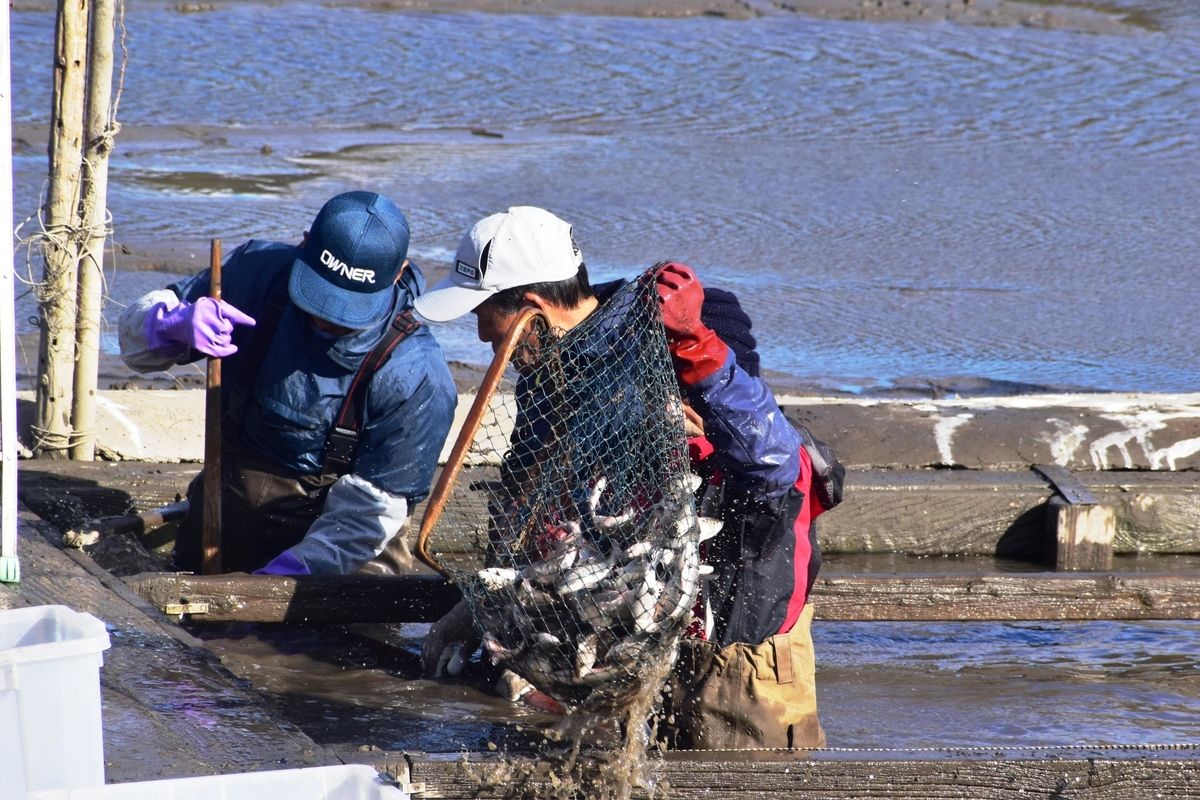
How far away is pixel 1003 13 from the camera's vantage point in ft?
52.5

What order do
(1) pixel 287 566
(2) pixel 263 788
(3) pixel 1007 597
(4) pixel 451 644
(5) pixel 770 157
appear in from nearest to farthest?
(2) pixel 263 788 → (4) pixel 451 644 → (3) pixel 1007 597 → (1) pixel 287 566 → (5) pixel 770 157

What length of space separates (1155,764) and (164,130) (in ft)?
33.8

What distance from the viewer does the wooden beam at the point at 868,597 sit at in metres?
3.80

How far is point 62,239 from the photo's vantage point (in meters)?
4.64

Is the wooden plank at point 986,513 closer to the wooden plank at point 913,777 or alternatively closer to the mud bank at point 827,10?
the wooden plank at point 913,777

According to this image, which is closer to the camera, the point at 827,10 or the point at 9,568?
the point at 9,568

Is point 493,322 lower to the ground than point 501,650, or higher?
higher

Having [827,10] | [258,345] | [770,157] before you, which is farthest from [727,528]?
[827,10]

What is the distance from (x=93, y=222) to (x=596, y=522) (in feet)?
9.00

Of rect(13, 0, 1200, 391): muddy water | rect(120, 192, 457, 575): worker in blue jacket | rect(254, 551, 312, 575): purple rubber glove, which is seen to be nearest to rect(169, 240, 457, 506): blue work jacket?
rect(120, 192, 457, 575): worker in blue jacket

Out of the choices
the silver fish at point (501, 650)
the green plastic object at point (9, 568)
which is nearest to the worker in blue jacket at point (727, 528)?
the silver fish at point (501, 650)

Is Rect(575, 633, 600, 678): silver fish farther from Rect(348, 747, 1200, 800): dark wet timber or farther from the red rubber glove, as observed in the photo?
the red rubber glove

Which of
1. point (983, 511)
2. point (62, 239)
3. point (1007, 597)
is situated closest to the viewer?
point (1007, 597)

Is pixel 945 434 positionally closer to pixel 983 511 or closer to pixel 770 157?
pixel 983 511
